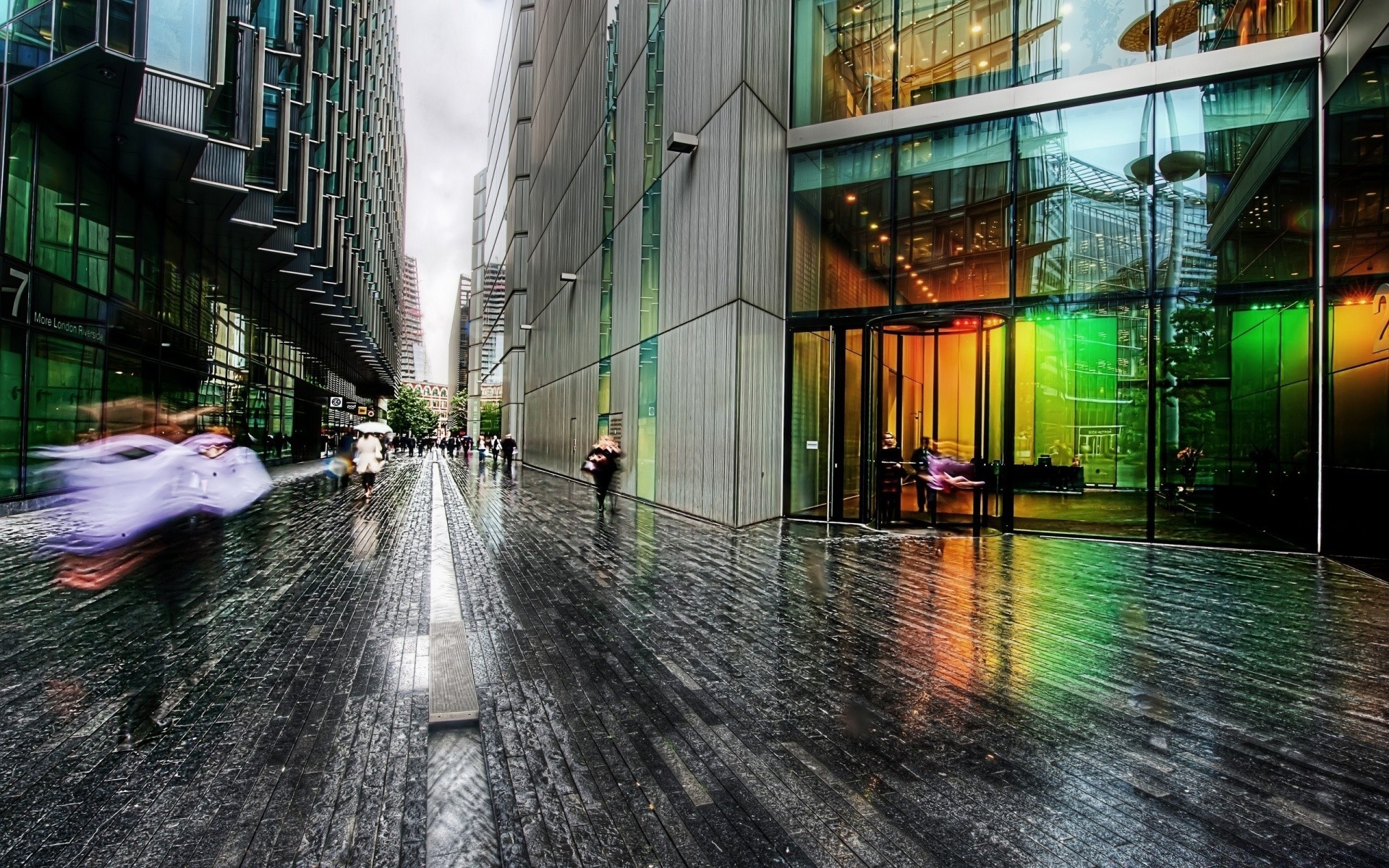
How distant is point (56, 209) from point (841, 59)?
16282mm

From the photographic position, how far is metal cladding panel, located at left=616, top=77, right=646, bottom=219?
19.1 meters

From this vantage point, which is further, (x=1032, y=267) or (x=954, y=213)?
(x=954, y=213)

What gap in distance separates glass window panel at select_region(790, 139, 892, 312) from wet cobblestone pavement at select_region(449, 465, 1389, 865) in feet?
24.6

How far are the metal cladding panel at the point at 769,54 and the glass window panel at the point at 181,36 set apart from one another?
11073 millimetres

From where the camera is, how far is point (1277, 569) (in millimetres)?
9180

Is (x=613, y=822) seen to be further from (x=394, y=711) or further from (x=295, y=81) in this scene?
(x=295, y=81)

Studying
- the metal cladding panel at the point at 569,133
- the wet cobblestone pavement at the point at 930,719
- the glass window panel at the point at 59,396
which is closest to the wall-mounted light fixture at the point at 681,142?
the wet cobblestone pavement at the point at 930,719

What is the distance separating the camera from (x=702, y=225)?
14.4 meters

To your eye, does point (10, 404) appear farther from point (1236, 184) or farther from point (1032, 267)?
point (1236, 184)

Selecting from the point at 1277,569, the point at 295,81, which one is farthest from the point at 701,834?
the point at 295,81

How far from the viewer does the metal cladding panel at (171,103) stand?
13.8 meters

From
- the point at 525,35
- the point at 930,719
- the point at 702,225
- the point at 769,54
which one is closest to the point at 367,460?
the point at 702,225

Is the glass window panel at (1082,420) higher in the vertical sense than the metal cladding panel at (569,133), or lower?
lower

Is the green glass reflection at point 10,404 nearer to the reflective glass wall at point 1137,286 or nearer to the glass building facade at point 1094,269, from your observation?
the glass building facade at point 1094,269
